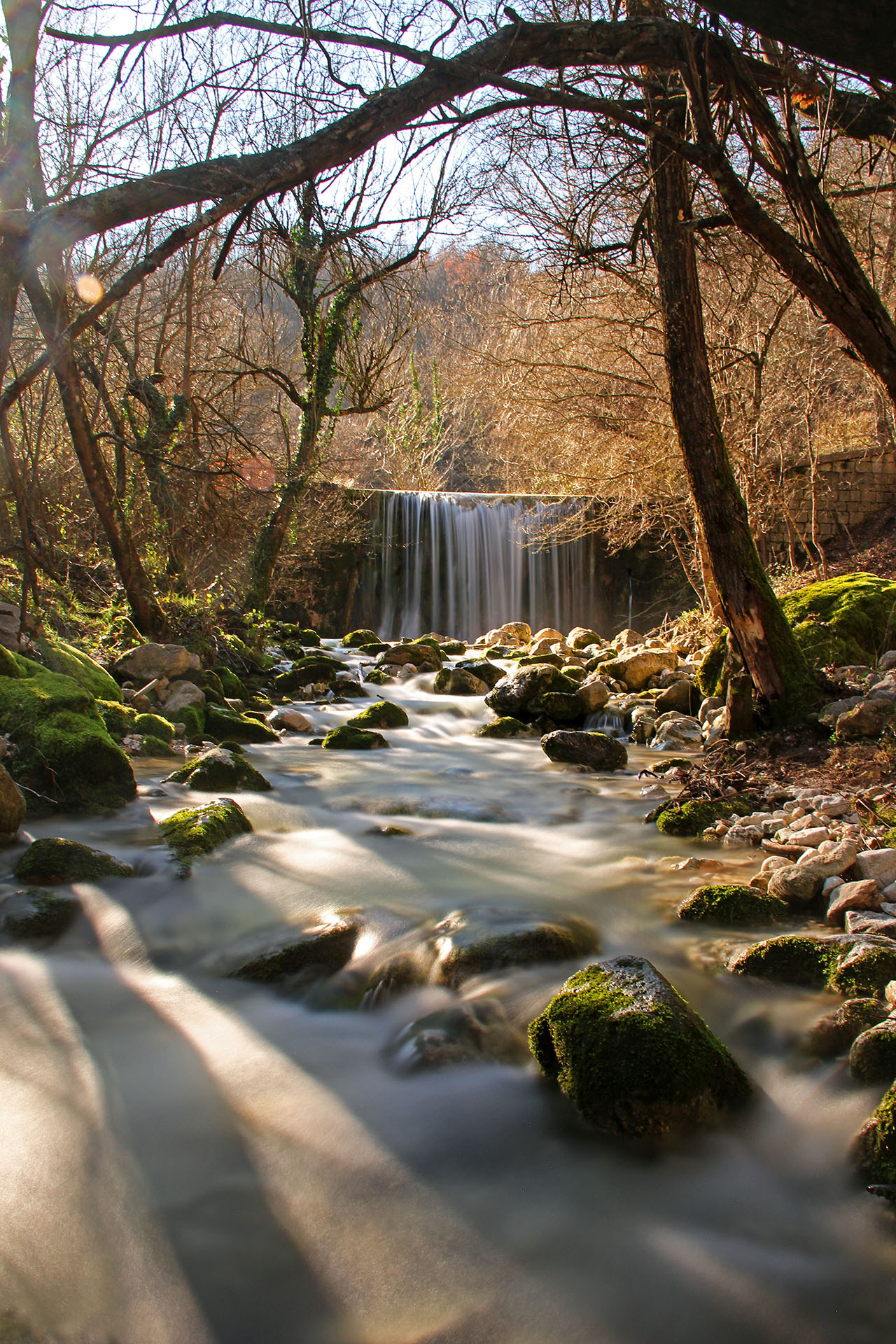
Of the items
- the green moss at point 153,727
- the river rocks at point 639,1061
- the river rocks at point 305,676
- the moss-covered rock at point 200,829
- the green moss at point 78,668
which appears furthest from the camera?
the river rocks at point 305,676

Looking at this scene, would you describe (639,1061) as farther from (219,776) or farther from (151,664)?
(151,664)

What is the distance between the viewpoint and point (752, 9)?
1.77 m

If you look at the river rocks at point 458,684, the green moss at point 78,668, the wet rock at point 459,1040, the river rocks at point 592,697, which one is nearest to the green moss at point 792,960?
the wet rock at point 459,1040

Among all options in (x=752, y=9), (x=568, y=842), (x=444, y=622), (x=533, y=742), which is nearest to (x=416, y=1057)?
(x=568, y=842)

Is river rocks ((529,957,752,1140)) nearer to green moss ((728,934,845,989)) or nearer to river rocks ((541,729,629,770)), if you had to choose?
green moss ((728,934,845,989))

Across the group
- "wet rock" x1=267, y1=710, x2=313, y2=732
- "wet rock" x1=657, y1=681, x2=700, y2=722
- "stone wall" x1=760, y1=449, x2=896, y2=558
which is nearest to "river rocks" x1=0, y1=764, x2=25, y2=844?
"wet rock" x1=267, y1=710, x2=313, y2=732

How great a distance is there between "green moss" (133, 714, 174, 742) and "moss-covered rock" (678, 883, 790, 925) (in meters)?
4.76

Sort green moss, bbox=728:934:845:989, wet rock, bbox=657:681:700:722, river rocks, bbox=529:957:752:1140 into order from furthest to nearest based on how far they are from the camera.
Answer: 1. wet rock, bbox=657:681:700:722
2. green moss, bbox=728:934:845:989
3. river rocks, bbox=529:957:752:1140

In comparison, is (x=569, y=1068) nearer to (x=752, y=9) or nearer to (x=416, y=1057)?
(x=416, y=1057)

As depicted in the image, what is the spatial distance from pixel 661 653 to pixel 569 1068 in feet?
26.1

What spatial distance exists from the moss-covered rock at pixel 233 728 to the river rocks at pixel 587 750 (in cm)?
275

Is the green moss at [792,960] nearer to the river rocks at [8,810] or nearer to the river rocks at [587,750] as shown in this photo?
the river rocks at [8,810]

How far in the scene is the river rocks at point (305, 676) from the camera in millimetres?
11164

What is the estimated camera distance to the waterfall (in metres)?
18.7
